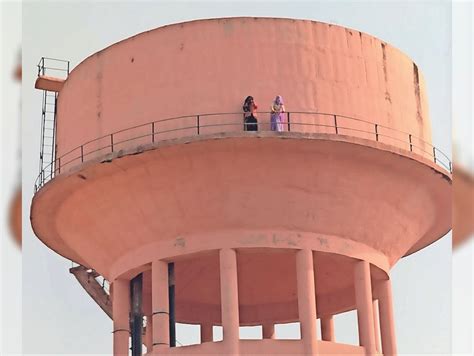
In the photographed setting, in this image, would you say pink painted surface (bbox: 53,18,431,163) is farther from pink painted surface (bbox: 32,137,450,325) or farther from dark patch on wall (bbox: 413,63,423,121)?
pink painted surface (bbox: 32,137,450,325)

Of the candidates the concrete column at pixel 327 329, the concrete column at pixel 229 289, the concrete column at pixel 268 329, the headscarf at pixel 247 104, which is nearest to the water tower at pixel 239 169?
the concrete column at pixel 229 289

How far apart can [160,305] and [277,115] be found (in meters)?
3.49

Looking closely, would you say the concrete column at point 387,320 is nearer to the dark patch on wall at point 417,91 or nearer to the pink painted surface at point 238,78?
the pink painted surface at point 238,78

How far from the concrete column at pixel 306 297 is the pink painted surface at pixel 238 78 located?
2.01 m

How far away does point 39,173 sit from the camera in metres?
15.2

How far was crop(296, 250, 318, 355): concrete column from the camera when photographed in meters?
13.8

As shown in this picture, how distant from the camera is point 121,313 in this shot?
49.9 ft

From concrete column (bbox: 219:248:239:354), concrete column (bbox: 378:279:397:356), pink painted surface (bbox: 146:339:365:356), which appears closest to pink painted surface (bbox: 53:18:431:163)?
concrete column (bbox: 219:248:239:354)

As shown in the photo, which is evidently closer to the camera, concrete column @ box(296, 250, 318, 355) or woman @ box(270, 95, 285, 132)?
woman @ box(270, 95, 285, 132)

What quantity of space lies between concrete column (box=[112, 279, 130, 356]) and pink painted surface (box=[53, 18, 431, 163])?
2392mm

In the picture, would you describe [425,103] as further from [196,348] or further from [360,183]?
[196,348]

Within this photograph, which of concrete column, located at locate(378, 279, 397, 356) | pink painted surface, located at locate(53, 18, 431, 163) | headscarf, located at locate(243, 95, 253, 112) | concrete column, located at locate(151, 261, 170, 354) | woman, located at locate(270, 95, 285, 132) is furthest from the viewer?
concrete column, located at locate(378, 279, 397, 356)

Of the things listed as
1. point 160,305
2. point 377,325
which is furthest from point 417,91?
point 160,305

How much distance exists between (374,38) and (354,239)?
3351mm
